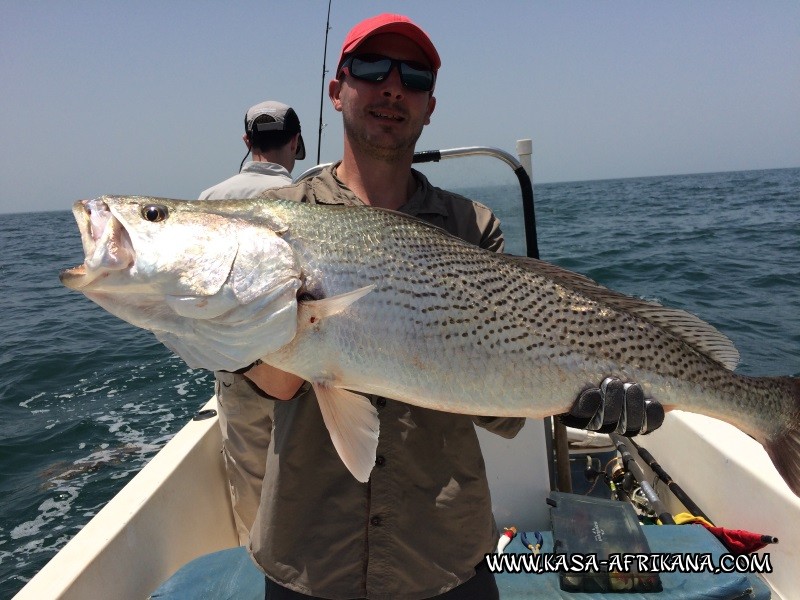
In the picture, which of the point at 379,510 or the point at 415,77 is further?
the point at 415,77

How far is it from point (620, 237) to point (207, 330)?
21.4 m

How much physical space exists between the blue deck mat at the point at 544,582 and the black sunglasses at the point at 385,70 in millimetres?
2714

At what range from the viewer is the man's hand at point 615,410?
2129mm

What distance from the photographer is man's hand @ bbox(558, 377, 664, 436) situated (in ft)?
6.98

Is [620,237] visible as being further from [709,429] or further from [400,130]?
[400,130]

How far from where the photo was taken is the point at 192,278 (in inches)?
75.4

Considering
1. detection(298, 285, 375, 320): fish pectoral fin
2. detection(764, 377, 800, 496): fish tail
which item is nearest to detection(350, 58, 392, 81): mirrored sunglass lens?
detection(298, 285, 375, 320): fish pectoral fin

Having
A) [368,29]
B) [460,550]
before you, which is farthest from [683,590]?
[368,29]

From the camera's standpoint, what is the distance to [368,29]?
2.45m

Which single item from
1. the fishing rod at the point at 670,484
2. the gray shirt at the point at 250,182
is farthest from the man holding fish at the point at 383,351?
the gray shirt at the point at 250,182

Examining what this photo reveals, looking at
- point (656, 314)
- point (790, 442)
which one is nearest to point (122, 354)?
point (656, 314)

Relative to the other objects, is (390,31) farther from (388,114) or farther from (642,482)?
(642,482)

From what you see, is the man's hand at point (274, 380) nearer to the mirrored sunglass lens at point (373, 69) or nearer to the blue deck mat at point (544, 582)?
the mirrored sunglass lens at point (373, 69)

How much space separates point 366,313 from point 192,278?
1.97 ft
